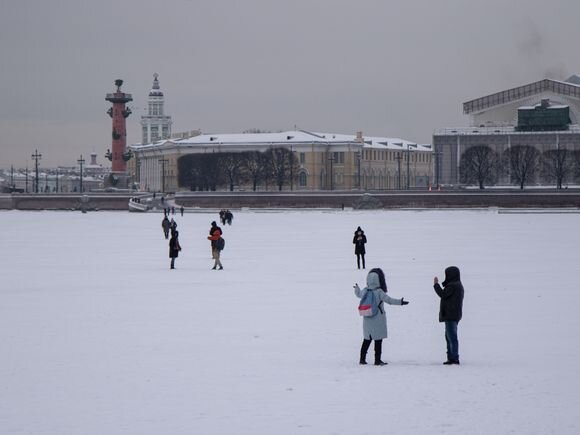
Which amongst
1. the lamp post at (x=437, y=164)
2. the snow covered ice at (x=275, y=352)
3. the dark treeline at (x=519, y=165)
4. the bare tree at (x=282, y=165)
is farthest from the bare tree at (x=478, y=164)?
the snow covered ice at (x=275, y=352)

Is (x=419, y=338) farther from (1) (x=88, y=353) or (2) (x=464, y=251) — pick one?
(2) (x=464, y=251)

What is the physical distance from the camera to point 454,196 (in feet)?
251

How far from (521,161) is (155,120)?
228 ft

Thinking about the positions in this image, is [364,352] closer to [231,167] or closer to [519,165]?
[519,165]

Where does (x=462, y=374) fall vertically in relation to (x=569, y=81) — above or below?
below

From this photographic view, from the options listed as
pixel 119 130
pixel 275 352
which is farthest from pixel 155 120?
pixel 275 352

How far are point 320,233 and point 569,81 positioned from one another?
233 ft

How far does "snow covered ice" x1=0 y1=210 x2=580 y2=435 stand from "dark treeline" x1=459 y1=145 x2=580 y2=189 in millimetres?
68939

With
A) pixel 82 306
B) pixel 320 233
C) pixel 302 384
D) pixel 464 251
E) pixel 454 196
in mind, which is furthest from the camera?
pixel 454 196

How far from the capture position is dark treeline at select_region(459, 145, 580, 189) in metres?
92.2

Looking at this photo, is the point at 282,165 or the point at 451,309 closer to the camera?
the point at 451,309

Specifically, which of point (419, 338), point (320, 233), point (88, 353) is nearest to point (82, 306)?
point (88, 353)

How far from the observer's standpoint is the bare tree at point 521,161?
92500 millimetres

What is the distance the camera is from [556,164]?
92062 millimetres
